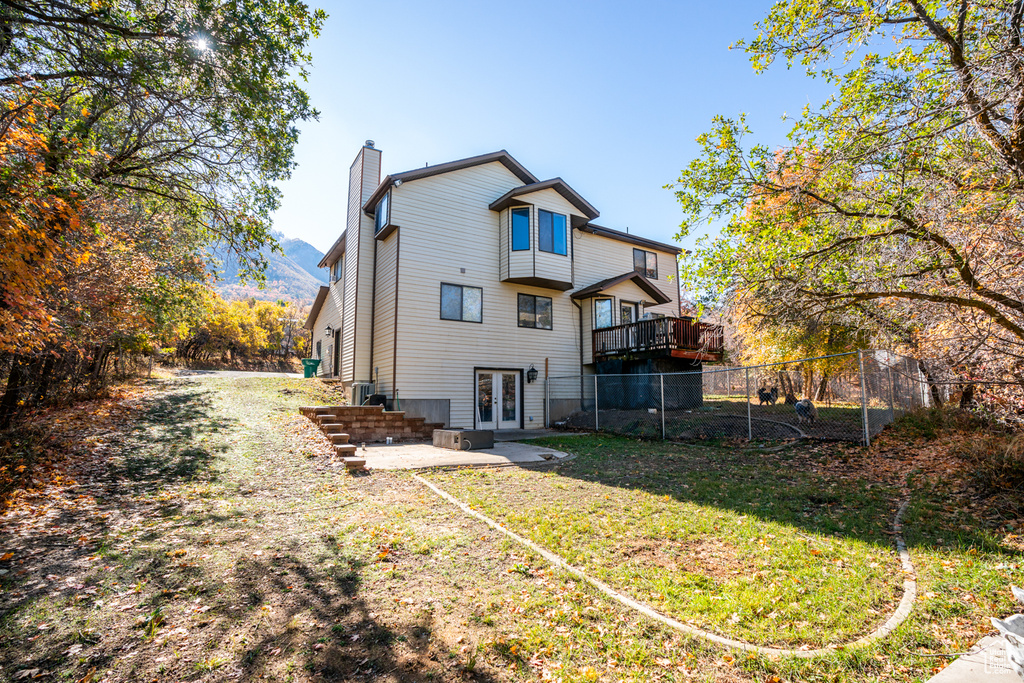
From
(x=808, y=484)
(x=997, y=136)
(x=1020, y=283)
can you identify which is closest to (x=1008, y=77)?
(x=997, y=136)

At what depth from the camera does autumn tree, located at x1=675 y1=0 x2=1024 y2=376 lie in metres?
5.24

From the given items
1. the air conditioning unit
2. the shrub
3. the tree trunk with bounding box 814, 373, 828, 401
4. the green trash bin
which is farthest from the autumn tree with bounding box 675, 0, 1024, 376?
the green trash bin

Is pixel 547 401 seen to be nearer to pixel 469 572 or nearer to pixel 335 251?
pixel 335 251

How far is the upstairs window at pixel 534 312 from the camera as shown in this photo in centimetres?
1653

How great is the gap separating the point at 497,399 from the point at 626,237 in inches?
377

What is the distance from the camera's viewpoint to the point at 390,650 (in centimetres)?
299

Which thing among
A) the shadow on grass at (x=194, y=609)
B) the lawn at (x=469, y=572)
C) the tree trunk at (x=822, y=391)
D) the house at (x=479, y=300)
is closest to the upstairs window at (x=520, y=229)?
the house at (x=479, y=300)

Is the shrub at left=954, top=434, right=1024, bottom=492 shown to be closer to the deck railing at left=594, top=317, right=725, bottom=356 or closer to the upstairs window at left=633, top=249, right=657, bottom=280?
the deck railing at left=594, top=317, right=725, bottom=356

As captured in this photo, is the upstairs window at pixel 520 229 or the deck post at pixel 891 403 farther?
the upstairs window at pixel 520 229

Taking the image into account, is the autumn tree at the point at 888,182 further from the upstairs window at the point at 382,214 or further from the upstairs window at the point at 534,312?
the upstairs window at the point at 382,214

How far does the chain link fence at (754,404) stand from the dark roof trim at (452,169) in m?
8.13

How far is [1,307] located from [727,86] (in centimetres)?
1186

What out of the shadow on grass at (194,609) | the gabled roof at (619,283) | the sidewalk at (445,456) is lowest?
the shadow on grass at (194,609)

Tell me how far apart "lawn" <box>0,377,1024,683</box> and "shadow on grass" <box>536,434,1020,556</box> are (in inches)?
2.0
